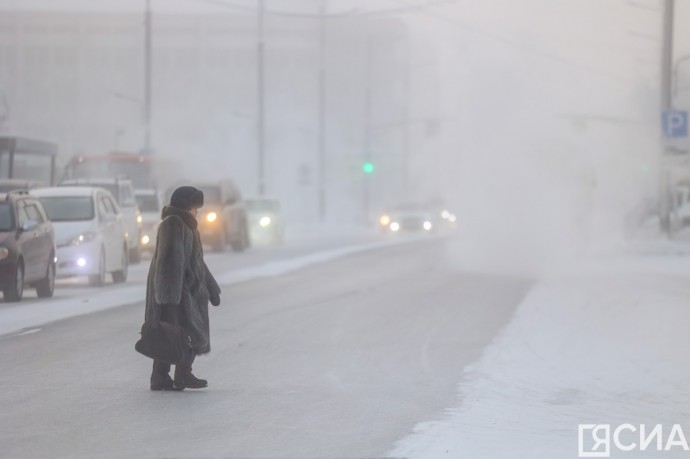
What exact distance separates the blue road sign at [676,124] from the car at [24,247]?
13.6 meters

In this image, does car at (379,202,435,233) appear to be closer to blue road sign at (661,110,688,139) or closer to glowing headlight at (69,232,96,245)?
blue road sign at (661,110,688,139)

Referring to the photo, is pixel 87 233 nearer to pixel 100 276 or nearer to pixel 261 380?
pixel 100 276

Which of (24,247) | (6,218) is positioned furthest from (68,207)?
(24,247)

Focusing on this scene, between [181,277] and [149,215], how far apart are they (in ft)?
94.3

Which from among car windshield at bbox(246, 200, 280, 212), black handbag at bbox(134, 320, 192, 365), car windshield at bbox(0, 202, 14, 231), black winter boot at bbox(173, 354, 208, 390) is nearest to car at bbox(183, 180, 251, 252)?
car windshield at bbox(246, 200, 280, 212)

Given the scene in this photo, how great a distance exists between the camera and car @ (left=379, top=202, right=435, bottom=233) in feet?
231

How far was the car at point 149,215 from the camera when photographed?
130 ft

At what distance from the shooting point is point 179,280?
11.7 metres

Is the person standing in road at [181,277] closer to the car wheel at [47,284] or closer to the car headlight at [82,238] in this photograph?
the car wheel at [47,284]

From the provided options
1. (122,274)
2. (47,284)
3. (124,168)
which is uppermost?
(124,168)

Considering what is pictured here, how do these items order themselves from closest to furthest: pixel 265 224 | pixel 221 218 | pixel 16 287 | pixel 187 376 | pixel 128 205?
1. pixel 187 376
2. pixel 16 287
3. pixel 128 205
4. pixel 221 218
5. pixel 265 224

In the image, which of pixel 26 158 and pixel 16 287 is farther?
pixel 26 158

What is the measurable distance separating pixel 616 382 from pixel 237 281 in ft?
51.1

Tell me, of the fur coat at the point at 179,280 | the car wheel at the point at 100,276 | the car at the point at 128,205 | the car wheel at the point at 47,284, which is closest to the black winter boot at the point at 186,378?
the fur coat at the point at 179,280
